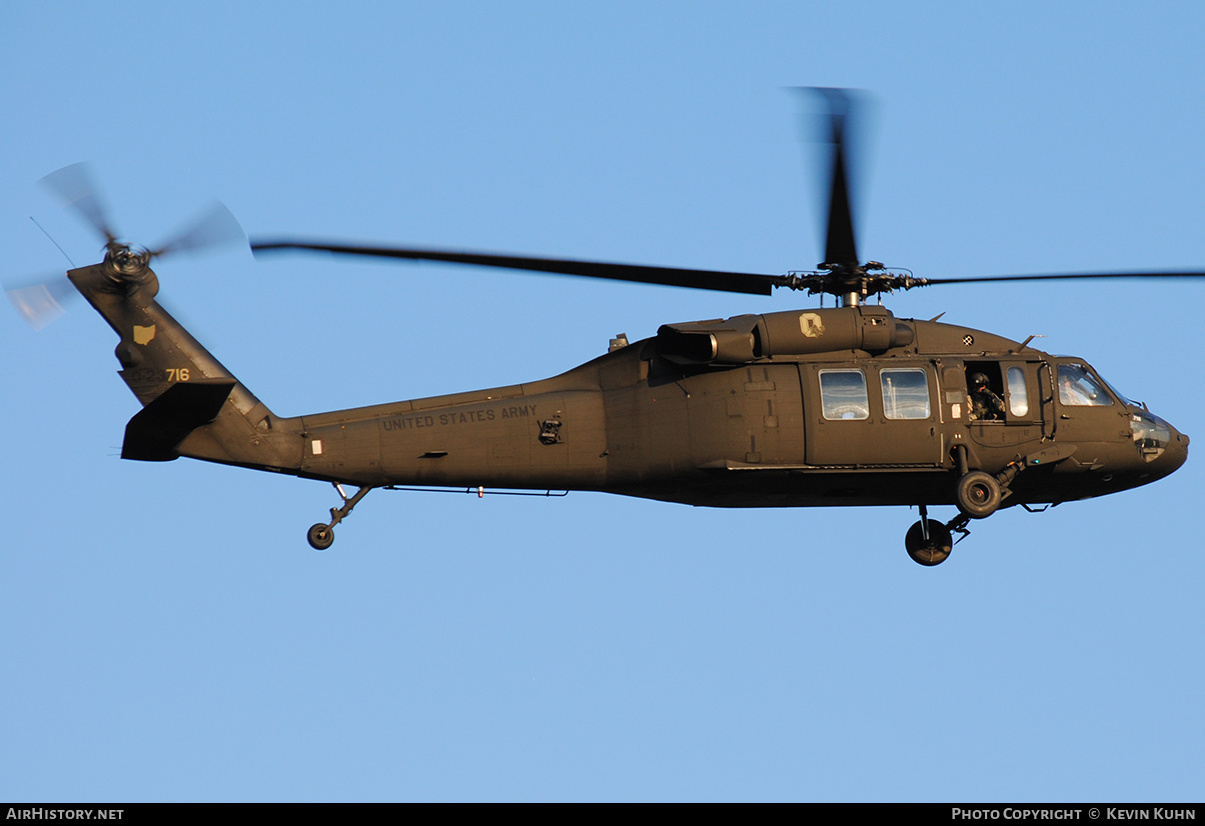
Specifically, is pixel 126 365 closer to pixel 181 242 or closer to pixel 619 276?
pixel 181 242

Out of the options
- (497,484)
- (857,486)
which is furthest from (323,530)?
(857,486)

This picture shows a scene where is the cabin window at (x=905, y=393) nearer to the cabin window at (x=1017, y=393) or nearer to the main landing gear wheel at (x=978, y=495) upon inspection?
the main landing gear wheel at (x=978, y=495)

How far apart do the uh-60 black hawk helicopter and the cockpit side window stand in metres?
0.24

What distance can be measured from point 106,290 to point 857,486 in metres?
12.2

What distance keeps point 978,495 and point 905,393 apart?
78.3 inches

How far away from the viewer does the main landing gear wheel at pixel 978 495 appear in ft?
87.8

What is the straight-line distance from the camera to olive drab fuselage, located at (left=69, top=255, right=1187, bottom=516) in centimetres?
2636

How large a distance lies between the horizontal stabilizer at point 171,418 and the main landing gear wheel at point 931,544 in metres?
11.7

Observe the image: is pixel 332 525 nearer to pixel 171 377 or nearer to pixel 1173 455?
pixel 171 377

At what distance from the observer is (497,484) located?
2680 cm
